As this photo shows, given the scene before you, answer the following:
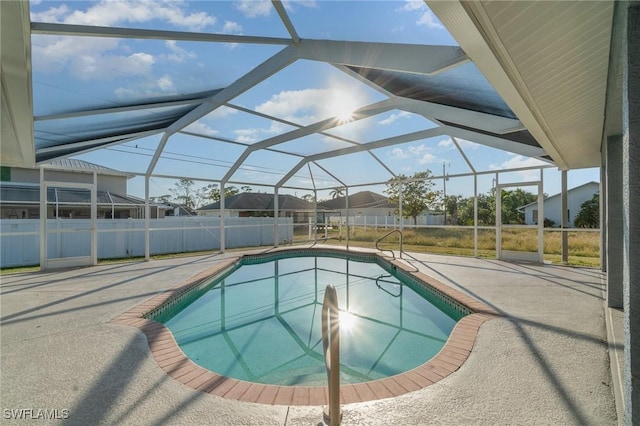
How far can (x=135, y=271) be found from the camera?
7043mm

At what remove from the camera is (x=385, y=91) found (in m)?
5.19

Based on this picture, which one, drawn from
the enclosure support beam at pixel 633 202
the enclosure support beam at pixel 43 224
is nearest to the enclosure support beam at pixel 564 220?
the enclosure support beam at pixel 633 202

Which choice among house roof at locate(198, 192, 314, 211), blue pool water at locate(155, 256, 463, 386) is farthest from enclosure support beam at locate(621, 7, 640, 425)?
house roof at locate(198, 192, 314, 211)

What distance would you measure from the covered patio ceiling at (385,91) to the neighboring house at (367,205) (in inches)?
330

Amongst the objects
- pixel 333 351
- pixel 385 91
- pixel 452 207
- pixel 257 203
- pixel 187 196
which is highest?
pixel 385 91

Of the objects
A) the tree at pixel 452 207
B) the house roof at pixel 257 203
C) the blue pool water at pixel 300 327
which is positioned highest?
the house roof at pixel 257 203

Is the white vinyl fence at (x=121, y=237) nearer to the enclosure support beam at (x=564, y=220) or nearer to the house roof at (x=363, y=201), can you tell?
the house roof at (x=363, y=201)

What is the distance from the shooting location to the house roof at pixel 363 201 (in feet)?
73.4

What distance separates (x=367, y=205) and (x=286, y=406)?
23.4 m

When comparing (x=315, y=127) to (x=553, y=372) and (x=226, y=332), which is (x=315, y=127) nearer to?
(x=226, y=332)

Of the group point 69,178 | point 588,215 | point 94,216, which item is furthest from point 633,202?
point 588,215

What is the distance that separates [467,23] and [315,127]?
547cm

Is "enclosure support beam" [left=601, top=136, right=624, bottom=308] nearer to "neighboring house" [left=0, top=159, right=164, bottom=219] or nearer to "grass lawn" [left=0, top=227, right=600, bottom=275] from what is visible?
"grass lawn" [left=0, top=227, right=600, bottom=275]

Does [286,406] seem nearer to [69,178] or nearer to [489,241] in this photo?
[489,241]
